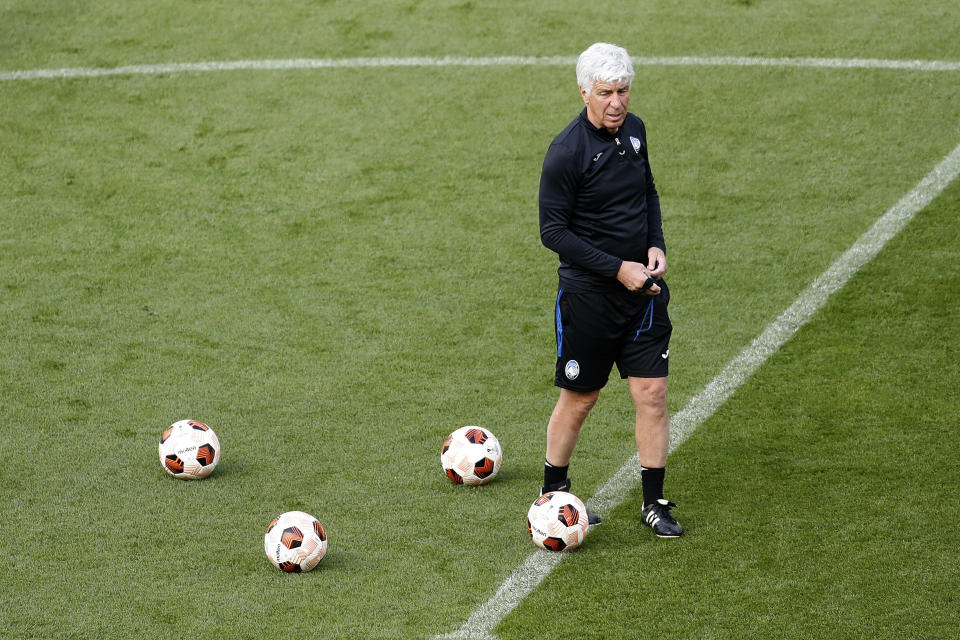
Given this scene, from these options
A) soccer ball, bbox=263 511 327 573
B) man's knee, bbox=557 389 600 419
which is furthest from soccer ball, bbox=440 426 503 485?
soccer ball, bbox=263 511 327 573

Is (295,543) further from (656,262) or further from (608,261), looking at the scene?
(656,262)

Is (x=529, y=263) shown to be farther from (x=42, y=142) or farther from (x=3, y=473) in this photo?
(x=42, y=142)

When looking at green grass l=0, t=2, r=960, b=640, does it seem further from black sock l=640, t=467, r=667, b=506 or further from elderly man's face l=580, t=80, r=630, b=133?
elderly man's face l=580, t=80, r=630, b=133

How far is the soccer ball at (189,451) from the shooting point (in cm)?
645

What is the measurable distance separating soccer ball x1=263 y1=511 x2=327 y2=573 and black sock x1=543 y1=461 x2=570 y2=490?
3.81 feet

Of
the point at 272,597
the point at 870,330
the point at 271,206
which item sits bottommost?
Result: the point at 272,597

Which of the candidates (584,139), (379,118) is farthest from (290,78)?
(584,139)

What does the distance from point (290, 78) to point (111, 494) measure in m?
6.27

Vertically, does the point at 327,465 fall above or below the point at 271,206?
below

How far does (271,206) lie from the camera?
32.6 ft

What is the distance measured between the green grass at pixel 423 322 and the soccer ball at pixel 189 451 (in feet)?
0.35

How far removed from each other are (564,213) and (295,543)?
1.92 metres

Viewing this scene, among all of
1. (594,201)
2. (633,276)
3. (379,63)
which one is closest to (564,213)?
(594,201)

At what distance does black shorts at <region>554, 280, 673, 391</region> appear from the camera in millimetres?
5668
